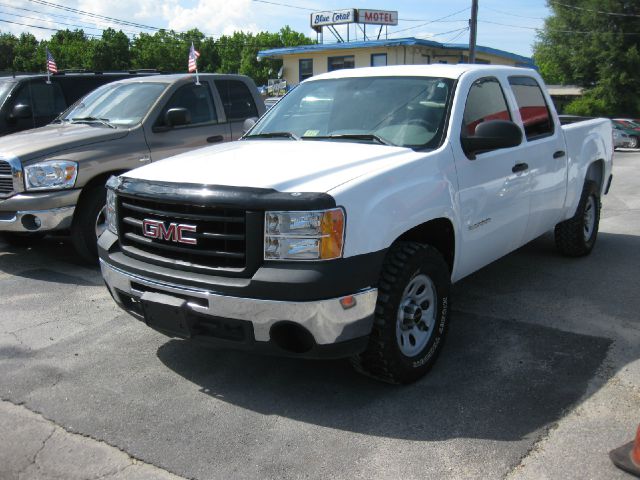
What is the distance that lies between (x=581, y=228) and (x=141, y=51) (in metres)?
73.1

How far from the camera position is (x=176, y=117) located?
276 inches

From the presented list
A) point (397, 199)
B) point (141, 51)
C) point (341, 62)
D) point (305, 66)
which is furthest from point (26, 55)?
point (397, 199)

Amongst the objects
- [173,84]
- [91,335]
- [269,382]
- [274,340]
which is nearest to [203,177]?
[274,340]

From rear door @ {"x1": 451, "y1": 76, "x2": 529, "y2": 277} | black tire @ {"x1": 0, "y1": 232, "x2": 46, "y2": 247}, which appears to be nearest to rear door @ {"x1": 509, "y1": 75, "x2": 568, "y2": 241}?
rear door @ {"x1": 451, "y1": 76, "x2": 529, "y2": 277}

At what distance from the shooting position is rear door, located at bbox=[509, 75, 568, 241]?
5.14m

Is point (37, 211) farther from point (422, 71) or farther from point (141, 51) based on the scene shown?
point (141, 51)

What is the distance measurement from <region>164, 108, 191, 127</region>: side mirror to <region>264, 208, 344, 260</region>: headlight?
4140 mm

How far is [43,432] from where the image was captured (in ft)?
11.1

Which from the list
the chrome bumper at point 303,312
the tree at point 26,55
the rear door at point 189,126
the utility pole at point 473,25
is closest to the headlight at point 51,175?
the rear door at point 189,126

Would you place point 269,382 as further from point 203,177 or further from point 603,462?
point 603,462

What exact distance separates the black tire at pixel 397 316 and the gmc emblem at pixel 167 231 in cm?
108

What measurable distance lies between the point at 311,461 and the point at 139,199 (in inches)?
A: 69.6

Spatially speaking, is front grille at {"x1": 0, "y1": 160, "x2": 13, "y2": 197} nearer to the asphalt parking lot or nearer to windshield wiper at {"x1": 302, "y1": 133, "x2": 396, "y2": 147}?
the asphalt parking lot

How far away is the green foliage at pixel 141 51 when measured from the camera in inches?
2650
